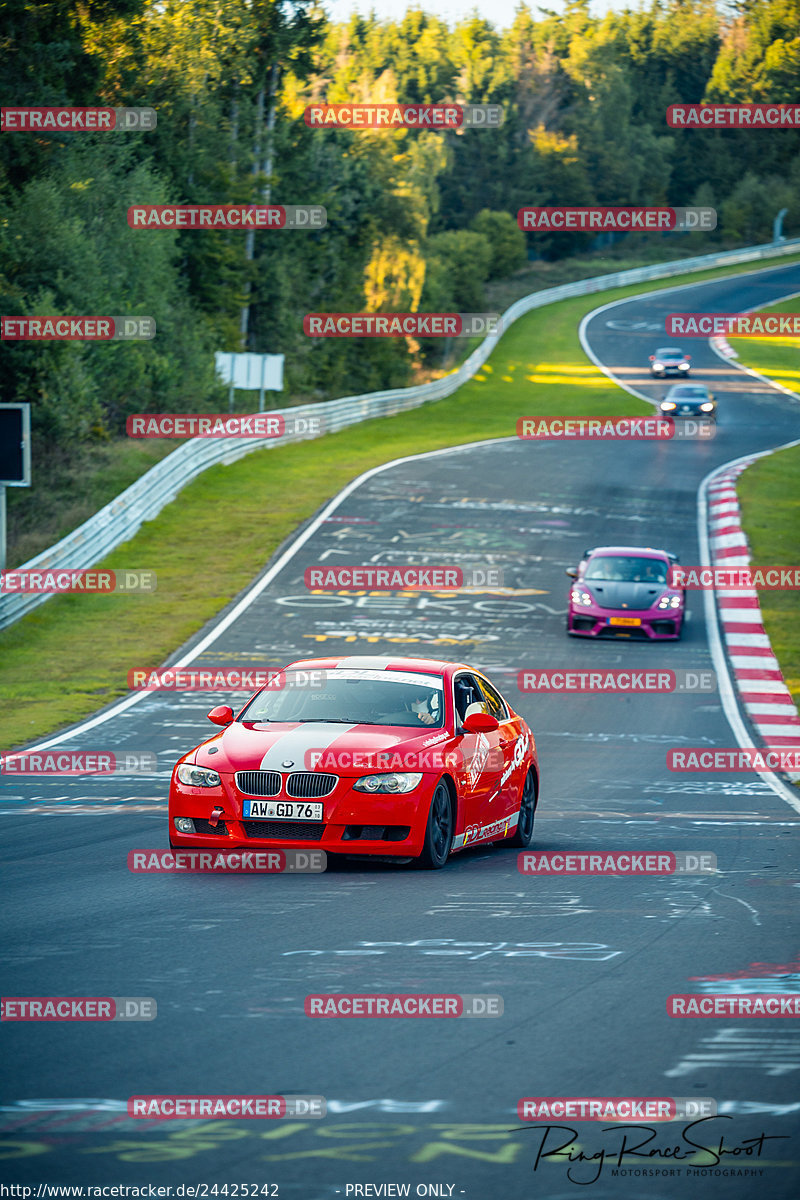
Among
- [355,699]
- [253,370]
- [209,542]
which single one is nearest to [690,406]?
[253,370]

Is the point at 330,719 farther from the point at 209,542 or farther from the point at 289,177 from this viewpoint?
the point at 289,177

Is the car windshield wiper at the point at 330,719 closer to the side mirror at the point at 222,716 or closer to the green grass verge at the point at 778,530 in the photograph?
the side mirror at the point at 222,716

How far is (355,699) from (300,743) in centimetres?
103

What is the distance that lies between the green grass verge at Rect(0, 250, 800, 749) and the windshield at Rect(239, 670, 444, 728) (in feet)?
23.0

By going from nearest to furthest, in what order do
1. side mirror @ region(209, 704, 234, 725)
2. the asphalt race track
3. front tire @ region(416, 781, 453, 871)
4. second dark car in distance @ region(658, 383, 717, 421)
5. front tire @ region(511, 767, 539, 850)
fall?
the asphalt race track
front tire @ region(416, 781, 453, 871)
side mirror @ region(209, 704, 234, 725)
front tire @ region(511, 767, 539, 850)
second dark car in distance @ region(658, 383, 717, 421)

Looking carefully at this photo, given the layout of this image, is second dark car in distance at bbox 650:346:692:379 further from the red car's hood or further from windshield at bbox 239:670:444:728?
the red car's hood

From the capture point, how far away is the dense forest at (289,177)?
44250mm

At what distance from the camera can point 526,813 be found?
12.3m

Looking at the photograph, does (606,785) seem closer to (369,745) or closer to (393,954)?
(369,745)

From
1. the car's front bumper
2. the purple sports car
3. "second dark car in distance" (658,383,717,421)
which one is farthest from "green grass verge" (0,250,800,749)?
the car's front bumper

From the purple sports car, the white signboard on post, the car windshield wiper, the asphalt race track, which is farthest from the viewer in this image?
the white signboard on post

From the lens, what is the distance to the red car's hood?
10070 mm

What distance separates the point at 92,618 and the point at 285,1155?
2377cm

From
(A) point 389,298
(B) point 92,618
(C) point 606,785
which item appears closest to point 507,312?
(A) point 389,298
